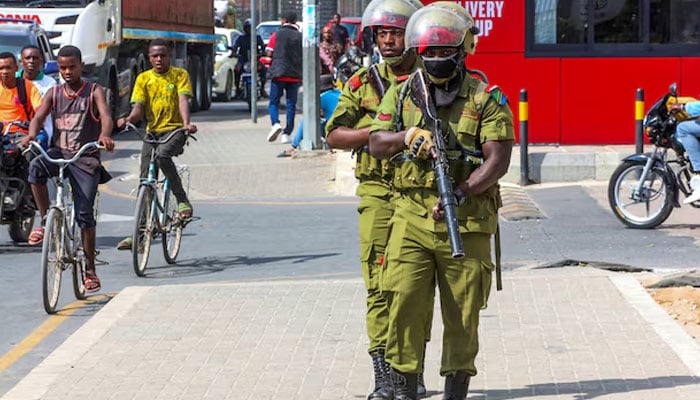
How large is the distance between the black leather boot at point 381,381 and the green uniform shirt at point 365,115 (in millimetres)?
756

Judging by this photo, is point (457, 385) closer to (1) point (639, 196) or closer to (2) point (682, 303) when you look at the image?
(2) point (682, 303)

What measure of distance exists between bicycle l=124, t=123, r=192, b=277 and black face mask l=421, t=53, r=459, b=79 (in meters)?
5.27

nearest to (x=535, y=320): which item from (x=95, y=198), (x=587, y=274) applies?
(x=587, y=274)

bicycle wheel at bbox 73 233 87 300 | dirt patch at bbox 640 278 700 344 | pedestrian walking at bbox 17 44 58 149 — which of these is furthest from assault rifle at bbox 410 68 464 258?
pedestrian walking at bbox 17 44 58 149

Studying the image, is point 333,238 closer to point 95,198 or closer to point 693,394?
point 95,198

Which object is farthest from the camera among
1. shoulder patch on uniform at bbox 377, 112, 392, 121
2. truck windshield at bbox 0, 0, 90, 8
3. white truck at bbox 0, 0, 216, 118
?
truck windshield at bbox 0, 0, 90, 8

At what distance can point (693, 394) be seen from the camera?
630 centimetres

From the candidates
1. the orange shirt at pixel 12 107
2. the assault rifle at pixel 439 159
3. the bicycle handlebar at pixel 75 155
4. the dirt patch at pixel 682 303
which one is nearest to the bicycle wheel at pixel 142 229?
the bicycle handlebar at pixel 75 155

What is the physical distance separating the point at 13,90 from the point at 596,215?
5.40 meters

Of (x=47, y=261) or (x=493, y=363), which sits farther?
(x=47, y=261)

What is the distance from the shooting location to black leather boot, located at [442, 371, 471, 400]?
5.88 metres

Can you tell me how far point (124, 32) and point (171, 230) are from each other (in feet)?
47.1

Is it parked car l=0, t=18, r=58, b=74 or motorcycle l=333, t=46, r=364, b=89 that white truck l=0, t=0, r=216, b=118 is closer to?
parked car l=0, t=18, r=58, b=74

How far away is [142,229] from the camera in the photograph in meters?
10.8
